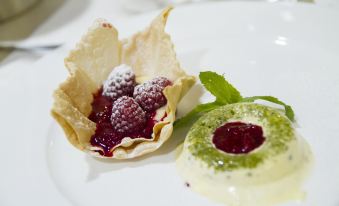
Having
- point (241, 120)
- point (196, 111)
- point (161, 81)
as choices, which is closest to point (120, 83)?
point (161, 81)

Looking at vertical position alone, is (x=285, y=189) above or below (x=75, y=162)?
above

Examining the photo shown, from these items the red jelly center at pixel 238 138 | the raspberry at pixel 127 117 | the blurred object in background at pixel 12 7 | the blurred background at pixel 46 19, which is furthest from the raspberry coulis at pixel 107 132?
the blurred object in background at pixel 12 7

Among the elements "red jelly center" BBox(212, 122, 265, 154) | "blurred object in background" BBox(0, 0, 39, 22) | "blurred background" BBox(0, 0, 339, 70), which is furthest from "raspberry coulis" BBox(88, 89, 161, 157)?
"blurred object in background" BBox(0, 0, 39, 22)

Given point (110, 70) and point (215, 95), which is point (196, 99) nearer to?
point (215, 95)

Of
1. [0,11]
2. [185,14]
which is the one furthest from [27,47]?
[185,14]

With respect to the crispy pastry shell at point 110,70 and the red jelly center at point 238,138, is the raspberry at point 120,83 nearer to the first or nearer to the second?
the crispy pastry shell at point 110,70

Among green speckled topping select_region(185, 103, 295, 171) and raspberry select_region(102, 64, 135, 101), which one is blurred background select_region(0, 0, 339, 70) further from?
green speckled topping select_region(185, 103, 295, 171)

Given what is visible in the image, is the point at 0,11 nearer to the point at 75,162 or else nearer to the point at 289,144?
the point at 75,162
